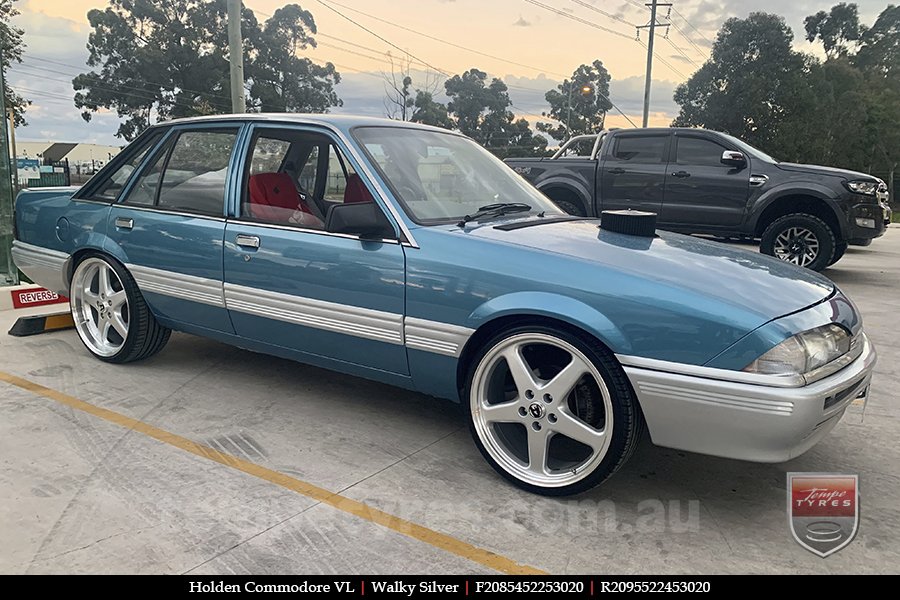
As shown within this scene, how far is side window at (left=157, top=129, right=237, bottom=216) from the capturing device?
4062 millimetres

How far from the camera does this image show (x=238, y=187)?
3.95 meters

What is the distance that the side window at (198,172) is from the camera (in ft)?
13.3

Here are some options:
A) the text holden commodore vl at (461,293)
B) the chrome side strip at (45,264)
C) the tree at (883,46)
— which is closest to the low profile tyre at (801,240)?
the text holden commodore vl at (461,293)

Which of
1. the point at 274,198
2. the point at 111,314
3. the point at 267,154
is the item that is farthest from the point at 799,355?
the point at 111,314

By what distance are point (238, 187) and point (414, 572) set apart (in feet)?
8.16

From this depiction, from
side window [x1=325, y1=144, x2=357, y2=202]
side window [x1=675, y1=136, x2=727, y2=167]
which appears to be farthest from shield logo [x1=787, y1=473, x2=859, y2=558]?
side window [x1=675, y1=136, x2=727, y2=167]

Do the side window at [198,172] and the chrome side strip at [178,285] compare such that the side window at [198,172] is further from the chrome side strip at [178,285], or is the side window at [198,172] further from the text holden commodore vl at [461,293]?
the chrome side strip at [178,285]

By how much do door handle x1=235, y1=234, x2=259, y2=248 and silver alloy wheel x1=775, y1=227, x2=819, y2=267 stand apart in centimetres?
709

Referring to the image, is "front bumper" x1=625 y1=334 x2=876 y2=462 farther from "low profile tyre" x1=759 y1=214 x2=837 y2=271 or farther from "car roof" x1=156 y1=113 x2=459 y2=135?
"low profile tyre" x1=759 y1=214 x2=837 y2=271

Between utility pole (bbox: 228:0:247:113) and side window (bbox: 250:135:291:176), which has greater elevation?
utility pole (bbox: 228:0:247:113)

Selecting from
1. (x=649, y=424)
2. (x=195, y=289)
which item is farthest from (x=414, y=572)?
(x=195, y=289)

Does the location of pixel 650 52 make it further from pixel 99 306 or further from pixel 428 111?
pixel 99 306
